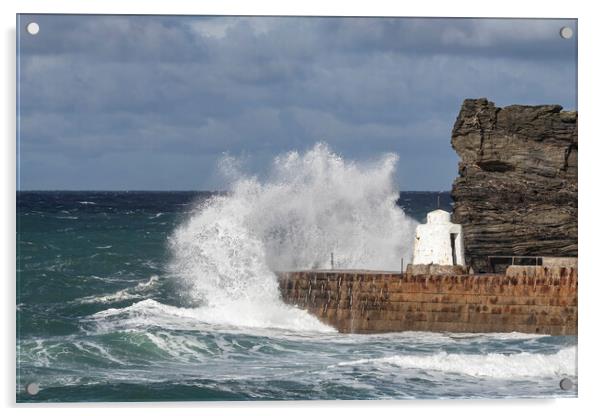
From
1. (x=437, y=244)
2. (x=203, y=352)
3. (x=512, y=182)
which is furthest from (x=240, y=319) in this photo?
(x=512, y=182)

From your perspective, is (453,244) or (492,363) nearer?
(492,363)

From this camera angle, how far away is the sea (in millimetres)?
17969

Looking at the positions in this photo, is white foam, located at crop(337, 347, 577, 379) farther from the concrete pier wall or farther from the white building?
the white building

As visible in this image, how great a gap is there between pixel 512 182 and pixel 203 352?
830 centimetres

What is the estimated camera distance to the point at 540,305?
21.7 m

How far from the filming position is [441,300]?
73.4 ft

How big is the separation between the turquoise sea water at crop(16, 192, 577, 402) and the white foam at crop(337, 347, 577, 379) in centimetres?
2

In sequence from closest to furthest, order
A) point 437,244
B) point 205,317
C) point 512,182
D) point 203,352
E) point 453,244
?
point 203,352
point 205,317
point 437,244
point 453,244
point 512,182

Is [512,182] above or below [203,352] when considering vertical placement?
above

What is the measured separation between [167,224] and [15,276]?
18.5 m

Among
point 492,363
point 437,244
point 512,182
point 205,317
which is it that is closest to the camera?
point 492,363

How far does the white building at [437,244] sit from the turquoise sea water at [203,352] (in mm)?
1642

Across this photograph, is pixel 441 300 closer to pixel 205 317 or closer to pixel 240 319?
pixel 240 319

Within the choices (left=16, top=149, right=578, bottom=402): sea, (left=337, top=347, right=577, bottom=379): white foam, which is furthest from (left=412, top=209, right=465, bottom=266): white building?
(left=337, top=347, right=577, bottom=379): white foam
